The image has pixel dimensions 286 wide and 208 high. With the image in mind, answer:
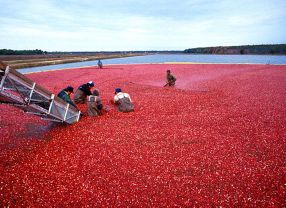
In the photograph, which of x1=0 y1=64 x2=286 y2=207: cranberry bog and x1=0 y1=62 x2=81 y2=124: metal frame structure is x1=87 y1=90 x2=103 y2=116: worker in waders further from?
x1=0 y1=62 x2=81 y2=124: metal frame structure

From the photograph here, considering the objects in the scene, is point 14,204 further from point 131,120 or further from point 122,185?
point 131,120

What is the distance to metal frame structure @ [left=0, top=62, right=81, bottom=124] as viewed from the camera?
7.85 metres

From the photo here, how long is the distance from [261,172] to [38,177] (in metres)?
6.72

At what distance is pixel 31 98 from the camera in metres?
9.62

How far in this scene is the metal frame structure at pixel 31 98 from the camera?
7.85 meters

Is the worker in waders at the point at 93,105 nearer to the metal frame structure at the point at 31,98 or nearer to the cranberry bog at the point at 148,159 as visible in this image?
the cranberry bog at the point at 148,159

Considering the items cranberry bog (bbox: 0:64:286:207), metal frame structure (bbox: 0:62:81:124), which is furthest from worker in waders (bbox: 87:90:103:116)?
metal frame structure (bbox: 0:62:81:124)

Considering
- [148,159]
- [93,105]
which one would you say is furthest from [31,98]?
[148,159]

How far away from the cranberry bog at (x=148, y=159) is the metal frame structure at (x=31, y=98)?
756mm

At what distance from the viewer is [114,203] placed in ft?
19.4

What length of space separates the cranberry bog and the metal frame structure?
756 mm

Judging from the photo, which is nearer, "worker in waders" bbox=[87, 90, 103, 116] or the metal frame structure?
the metal frame structure

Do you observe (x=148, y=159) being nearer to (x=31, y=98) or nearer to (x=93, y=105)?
(x=31, y=98)

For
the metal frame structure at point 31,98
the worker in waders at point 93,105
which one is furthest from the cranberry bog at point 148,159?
the metal frame structure at point 31,98
